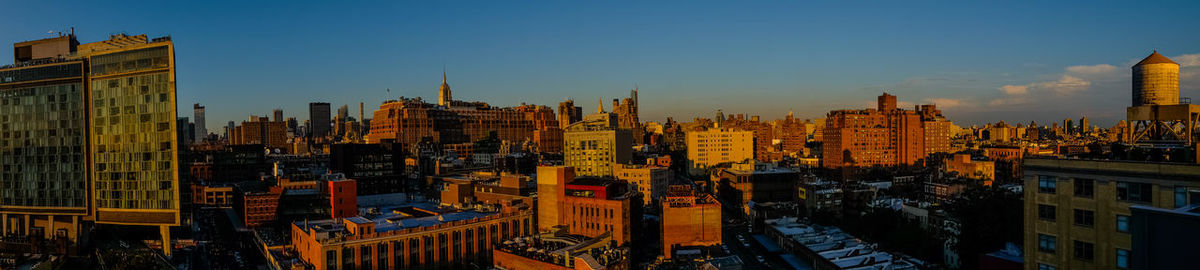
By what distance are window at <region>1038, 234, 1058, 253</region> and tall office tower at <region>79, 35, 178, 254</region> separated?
69.6m

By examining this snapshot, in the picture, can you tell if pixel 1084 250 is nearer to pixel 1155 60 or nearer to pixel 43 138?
pixel 1155 60

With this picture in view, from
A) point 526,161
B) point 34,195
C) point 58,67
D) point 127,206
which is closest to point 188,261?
point 127,206

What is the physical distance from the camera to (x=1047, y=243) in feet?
102

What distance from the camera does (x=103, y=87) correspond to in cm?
6769

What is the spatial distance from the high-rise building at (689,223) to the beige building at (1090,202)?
37.4m

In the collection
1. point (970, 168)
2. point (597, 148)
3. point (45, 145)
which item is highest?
point (45, 145)

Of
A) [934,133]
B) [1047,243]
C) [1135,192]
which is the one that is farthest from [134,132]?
[934,133]

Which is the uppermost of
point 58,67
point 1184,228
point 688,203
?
point 58,67

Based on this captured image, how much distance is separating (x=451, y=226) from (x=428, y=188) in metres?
78.5

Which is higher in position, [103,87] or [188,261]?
[103,87]

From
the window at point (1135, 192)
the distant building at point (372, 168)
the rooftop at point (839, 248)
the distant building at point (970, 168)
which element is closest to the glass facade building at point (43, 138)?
the distant building at point (372, 168)

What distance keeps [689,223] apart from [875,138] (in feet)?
283

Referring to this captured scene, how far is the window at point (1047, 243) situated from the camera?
101 feet

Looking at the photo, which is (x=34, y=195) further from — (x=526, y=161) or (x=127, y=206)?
(x=526, y=161)
